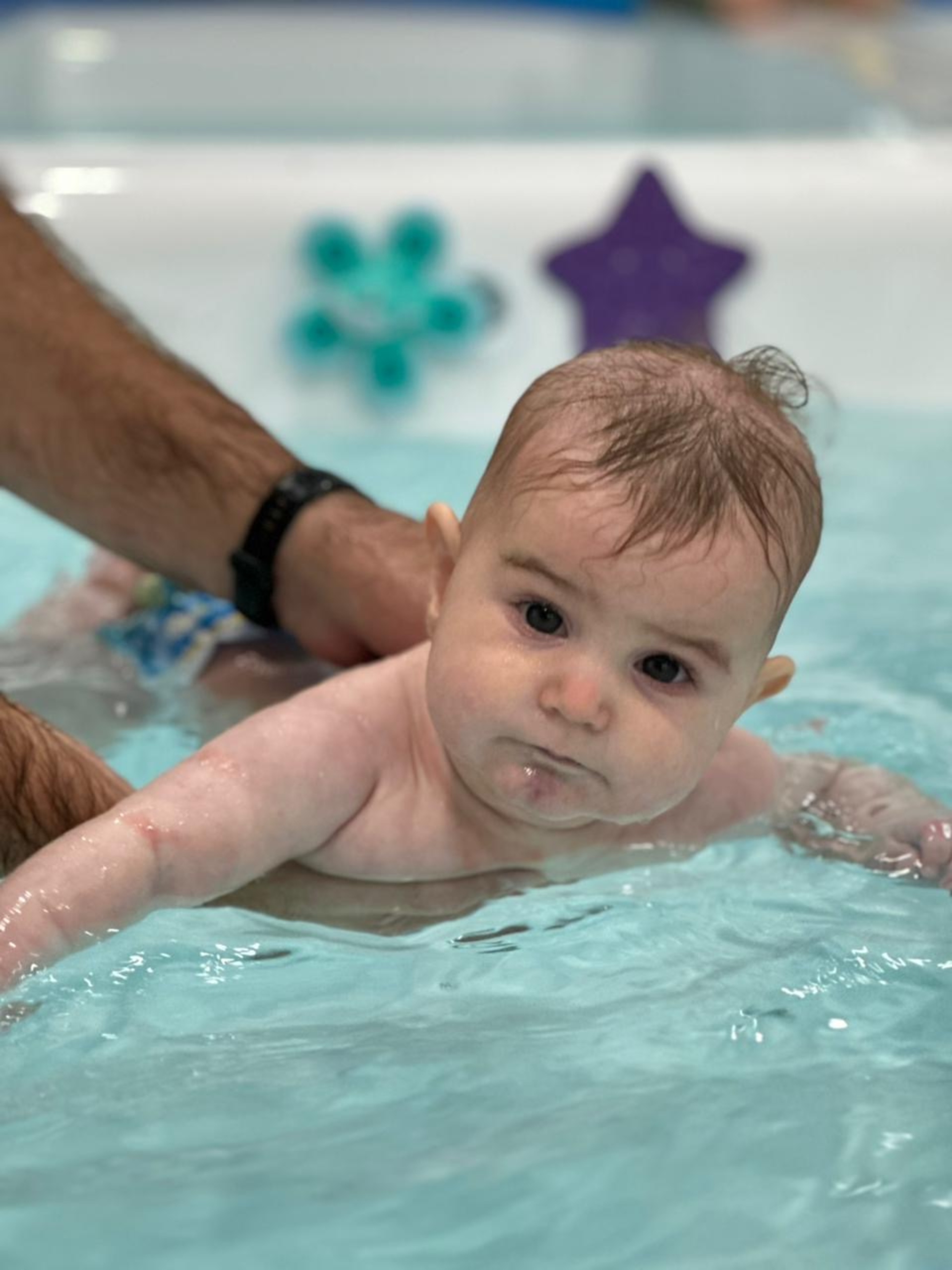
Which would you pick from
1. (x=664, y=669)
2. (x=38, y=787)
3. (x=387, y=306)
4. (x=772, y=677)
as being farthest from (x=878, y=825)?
(x=387, y=306)

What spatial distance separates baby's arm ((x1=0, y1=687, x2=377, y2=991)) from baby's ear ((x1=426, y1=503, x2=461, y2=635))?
0.09 m

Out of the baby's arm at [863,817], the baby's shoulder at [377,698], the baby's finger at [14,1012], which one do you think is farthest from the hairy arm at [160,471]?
the baby's finger at [14,1012]

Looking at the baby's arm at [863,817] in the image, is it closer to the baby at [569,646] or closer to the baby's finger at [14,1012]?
the baby at [569,646]

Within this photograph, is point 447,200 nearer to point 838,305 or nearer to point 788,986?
point 838,305

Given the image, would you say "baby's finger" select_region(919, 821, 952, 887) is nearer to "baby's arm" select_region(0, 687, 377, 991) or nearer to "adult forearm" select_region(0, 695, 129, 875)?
"baby's arm" select_region(0, 687, 377, 991)

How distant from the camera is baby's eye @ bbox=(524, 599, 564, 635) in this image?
38.5 inches

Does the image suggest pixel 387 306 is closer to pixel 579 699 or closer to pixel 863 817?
pixel 863 817

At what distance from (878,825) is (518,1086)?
0.38m

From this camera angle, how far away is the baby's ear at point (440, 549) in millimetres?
1063

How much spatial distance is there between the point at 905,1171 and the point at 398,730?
0.40 metres

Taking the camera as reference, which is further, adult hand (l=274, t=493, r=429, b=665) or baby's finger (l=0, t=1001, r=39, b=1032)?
adult hand (l=274, t=493, r=429, b=665)

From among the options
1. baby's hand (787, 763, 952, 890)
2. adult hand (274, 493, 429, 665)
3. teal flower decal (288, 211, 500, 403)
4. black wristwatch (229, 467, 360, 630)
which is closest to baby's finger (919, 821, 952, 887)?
baby's hand (787, 763, 952, 890)

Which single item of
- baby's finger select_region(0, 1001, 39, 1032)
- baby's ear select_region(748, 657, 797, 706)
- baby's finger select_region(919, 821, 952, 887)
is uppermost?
baby's ear select_region(748, 657, 797, 706)

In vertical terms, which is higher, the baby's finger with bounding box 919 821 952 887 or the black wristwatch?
the black wristwatch
